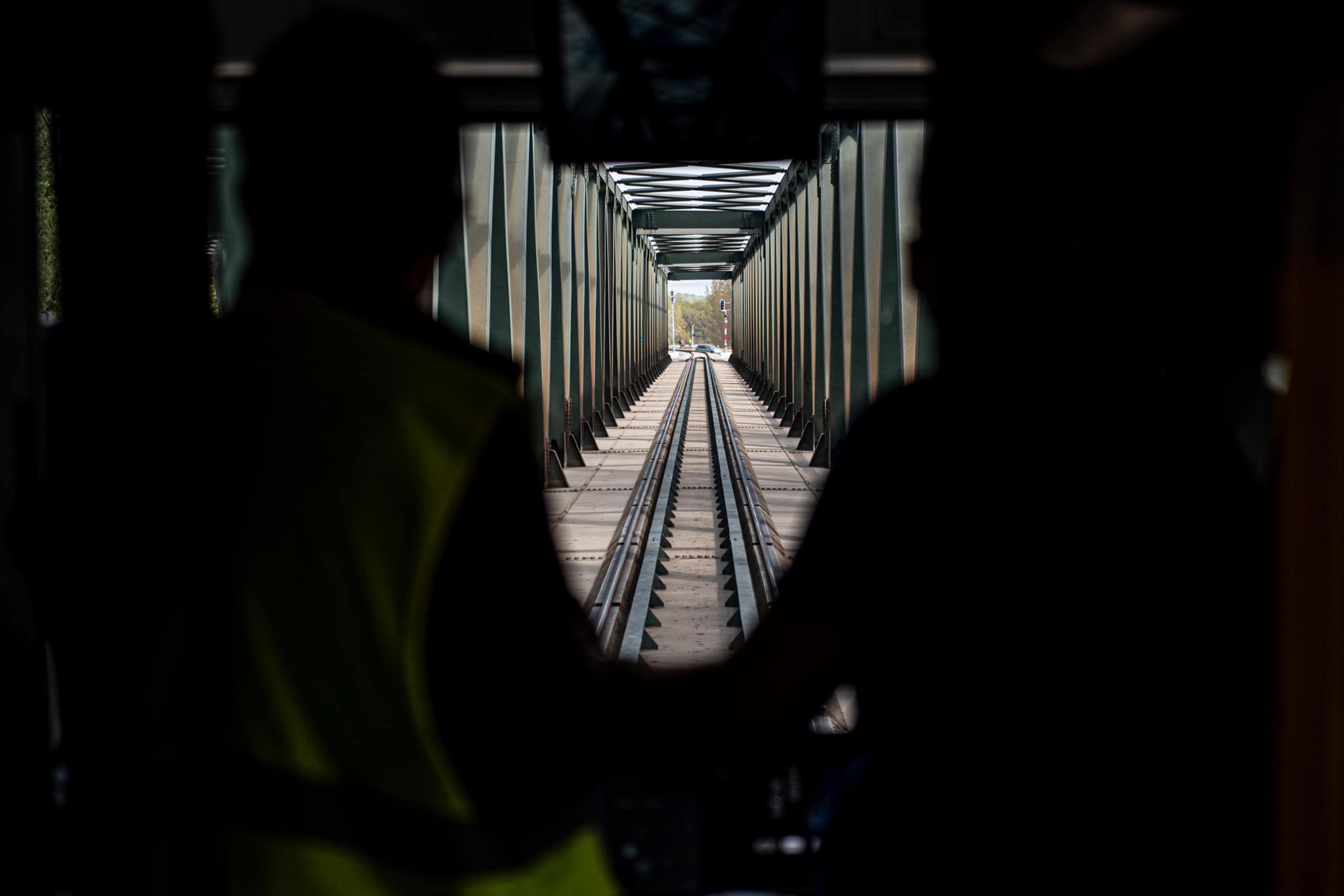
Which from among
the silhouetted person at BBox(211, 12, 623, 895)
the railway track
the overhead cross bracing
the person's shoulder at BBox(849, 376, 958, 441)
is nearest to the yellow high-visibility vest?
the silhouetted person at BBox(211, 12, 623, 895)

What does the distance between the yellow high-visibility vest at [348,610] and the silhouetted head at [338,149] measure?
0.25 feet

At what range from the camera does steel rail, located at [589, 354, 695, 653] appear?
745 cm

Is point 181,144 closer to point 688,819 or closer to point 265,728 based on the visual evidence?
point 265,728

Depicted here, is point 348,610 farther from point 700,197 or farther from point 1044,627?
point 700,197

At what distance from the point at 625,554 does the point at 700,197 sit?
21.9m

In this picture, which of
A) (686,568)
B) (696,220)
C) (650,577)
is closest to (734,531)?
(686,568)

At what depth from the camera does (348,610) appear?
41.4 inches

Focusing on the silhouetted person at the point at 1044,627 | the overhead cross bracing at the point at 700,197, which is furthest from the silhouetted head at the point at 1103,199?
the overhead cross bracing at the point at 700,197

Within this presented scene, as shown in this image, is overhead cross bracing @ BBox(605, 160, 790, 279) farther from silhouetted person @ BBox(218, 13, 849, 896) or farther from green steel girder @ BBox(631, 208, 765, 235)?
silhouetted person @ BBox(218, 13, 849, 896)

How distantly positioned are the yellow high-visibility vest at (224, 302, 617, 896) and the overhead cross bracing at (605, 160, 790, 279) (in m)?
16.8

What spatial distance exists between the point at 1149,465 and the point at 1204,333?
1.70 ft

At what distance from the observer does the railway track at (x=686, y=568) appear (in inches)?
294

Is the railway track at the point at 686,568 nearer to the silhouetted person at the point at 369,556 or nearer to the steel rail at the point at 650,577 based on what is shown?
the steel rail at the point at 650,577

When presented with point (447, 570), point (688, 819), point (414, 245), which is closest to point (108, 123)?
point (414, 245)
